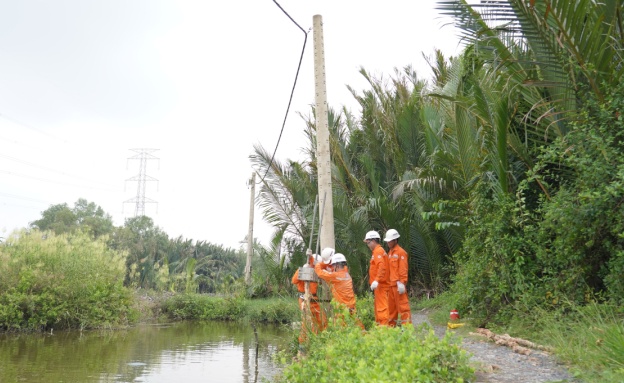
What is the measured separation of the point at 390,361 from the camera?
4.55 m

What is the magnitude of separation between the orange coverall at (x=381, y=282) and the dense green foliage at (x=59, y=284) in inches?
503

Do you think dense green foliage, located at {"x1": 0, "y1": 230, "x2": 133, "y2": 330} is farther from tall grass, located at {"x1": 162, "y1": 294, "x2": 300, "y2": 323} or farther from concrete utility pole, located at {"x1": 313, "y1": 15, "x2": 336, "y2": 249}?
concrete utility pole, located at {"x1": 313, "y1": 15, "x2": 336, "y2": 249}

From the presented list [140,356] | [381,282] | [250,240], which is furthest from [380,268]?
[250,240]

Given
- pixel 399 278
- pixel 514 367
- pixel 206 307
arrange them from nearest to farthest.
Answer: pixel 514 367
pixel 399 278
pixel 206 307

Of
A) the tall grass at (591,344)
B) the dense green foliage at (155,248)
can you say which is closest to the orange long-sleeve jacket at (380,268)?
the tall grass at (591,344)

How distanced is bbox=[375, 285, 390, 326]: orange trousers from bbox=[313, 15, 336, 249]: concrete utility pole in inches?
41.6

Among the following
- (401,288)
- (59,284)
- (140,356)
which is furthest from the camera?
(59,284)

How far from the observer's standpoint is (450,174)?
14289mm

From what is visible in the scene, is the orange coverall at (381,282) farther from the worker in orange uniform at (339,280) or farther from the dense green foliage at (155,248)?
the dense green foliage at (155,248)

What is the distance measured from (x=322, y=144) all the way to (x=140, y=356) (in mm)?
7591

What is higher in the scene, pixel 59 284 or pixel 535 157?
pixel 535 157

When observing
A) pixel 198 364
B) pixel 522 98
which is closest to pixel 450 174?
pixel 522 98

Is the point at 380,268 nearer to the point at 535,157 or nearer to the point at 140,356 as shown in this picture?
the point at 535,157

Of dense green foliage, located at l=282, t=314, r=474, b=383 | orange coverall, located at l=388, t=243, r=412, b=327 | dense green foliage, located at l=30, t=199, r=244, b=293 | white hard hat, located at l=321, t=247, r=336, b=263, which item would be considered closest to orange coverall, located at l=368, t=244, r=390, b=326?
orange coverall, located at l=388, t=243, r=412, b=327
